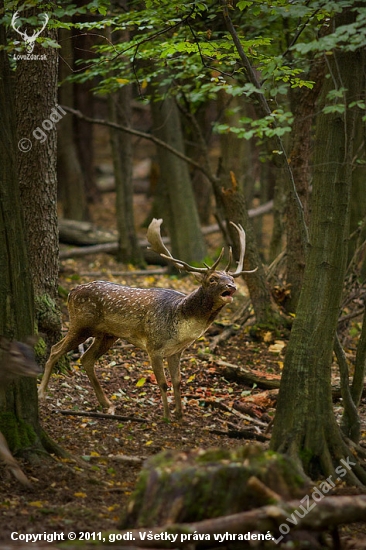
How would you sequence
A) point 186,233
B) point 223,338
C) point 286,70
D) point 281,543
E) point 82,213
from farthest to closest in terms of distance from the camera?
point 82,213 < point 186,233 < point 223,338 < point 286,70 < point 281,543

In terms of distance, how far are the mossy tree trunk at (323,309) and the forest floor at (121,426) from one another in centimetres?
83

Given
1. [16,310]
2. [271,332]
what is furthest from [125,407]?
[271,332]

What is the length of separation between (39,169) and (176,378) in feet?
9.85

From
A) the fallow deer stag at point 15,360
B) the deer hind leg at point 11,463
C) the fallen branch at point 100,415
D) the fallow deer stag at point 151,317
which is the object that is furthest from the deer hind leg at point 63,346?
the deer hind leg at point 11,463

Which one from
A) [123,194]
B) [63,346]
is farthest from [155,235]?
[123,194]

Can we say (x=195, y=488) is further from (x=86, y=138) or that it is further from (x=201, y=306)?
(x=86, y=138)

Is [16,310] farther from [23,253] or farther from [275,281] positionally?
[275,281]

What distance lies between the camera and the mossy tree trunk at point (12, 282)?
20.1 feet

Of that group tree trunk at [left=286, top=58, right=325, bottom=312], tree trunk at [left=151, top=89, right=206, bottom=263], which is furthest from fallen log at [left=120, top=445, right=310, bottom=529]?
tree trunk at [left=151, top=89, right=206, bottom=263]

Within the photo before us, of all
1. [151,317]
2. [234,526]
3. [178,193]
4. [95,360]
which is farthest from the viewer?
[178,193]

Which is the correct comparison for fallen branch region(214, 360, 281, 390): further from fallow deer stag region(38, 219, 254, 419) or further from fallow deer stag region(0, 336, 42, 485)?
fallow deer stag region(0, 336, 42, 485)

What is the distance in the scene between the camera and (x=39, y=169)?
9117 mm

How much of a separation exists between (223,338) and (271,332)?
2.50ft

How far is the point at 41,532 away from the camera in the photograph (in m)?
5.01
